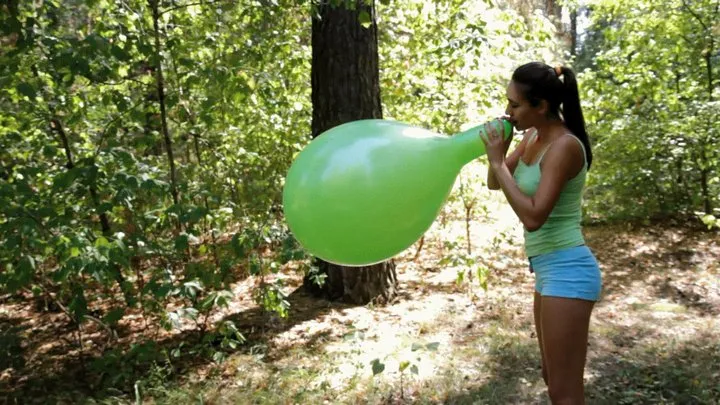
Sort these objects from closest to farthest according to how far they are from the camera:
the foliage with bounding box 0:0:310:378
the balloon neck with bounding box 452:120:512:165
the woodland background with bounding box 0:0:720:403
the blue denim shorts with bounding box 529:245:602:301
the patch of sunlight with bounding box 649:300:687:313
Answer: the balloon neck with bounding box 452:120:512:165
the blue denim shorts with bounding box 529:245:602:301
the foliage with bounding box 0:0:310:378
the woodland background with bounding box 0:0:720:403
the patch of sunlight with bounding box 649:300:687:313

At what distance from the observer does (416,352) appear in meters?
3.60

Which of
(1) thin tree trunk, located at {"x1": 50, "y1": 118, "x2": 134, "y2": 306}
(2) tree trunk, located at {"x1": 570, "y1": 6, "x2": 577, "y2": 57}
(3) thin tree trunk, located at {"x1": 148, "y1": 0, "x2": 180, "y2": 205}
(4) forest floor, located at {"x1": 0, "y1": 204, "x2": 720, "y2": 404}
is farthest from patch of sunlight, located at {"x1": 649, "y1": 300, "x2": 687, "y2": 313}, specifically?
(2) tree trunk, located at {"x1": 570, "y1": 6, "x2": 577, "y2": 57}

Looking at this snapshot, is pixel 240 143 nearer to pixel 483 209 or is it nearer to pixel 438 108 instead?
pixel 438 108

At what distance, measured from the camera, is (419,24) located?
509cm

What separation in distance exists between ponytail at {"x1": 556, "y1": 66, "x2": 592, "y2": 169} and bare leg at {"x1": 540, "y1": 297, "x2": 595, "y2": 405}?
501 mm

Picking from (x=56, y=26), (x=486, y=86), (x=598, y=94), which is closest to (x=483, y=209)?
(x=486, y=86)

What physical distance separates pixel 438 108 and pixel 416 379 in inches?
88.0

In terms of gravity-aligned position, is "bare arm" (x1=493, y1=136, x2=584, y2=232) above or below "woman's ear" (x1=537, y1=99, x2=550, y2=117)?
below

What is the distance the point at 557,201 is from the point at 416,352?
80.3 inches

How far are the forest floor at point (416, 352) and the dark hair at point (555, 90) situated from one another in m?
1.44

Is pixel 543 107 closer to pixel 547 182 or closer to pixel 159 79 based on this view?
pixel 547 182

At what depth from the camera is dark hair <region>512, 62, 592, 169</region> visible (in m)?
1.82

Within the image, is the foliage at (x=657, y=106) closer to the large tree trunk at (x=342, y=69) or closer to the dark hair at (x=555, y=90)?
the large tree trunk at (x=342, y=69)

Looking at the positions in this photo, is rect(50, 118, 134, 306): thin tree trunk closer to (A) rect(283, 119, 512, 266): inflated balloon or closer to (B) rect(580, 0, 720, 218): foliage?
(A) rect(283, 119, 512, 266): inflated balloon
